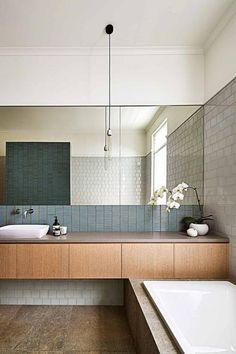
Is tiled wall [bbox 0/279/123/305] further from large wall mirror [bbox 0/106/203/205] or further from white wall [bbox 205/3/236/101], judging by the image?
white wall [bbox 205/3/236/101]

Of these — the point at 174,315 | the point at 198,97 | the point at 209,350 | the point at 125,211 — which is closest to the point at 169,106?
the point at 198,97

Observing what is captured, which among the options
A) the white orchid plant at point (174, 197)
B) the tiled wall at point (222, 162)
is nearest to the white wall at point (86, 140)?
the white orchid plant at point (174, 197)

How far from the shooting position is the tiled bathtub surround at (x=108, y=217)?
10.5 ft

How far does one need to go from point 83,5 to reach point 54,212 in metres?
2.03

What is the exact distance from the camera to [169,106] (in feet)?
10.6

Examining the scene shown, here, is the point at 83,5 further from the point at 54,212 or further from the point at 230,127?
the point at 54,212

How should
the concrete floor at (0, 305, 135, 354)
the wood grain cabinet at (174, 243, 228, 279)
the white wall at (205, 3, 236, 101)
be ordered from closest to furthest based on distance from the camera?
the concrete floor at (0, 305, 135, 354)
the white wall at (205, 3, 236, 101)
the wood grain cabinet at (174, 243, 228, 279)

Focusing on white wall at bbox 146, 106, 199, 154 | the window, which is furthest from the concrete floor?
white wall at bbox 146, 106, 199, 154

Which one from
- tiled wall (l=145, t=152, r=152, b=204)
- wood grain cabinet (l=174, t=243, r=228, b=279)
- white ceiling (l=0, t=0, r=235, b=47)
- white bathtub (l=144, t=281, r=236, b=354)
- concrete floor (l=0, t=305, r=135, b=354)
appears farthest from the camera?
tiled wall (l=145, t=152, r=152, b=204)

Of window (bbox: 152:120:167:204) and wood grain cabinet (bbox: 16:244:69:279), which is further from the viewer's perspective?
window (bbox: 152:120:167:204)

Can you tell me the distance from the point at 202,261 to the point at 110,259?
0.85 m

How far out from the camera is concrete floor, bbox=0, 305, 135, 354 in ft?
7.43

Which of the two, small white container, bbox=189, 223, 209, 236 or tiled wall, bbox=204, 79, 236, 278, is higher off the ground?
tiled wall, bbox=204, 79, 236, 278

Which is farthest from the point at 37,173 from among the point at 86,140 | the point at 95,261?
the point at 95,261
